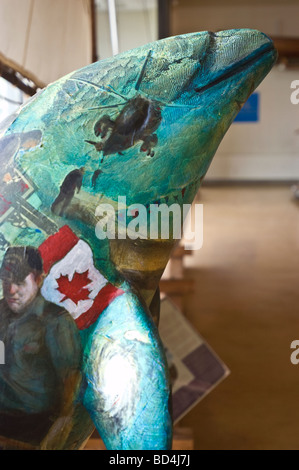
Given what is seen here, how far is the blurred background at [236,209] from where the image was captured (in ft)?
5.23

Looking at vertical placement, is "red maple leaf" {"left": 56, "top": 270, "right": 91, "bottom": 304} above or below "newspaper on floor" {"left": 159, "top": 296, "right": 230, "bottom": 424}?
above

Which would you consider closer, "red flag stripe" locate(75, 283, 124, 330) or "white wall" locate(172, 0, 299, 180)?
"red flag stripe" locate(75, 283, 124, 330)

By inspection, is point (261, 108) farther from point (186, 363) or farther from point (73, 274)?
point (73, 274)

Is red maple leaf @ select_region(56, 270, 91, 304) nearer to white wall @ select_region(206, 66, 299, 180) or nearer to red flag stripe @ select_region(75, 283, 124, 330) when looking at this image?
red flag stripe @ select_region(75, 283, 124, 330)

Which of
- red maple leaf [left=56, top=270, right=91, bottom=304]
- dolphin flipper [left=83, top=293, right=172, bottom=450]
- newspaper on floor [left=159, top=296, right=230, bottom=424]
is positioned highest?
red maple leaf [left=56, top=270, right=91, bottom=304]

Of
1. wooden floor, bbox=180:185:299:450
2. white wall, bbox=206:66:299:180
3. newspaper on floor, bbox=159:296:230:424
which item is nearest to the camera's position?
newspaper on floor, bbox=159:296:230:424

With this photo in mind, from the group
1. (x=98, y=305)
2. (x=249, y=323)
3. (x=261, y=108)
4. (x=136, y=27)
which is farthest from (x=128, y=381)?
(x=261, y=108)

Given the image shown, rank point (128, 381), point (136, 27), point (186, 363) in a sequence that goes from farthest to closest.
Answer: point (136, 27) < point (186, 363) < point (128, 381)

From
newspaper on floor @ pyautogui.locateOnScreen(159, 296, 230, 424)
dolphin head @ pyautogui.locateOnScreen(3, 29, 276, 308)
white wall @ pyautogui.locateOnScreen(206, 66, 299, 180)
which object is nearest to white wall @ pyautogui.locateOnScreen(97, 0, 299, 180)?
white wall @ pyautogui.locateOnScreen(206, 66, 299, 180)

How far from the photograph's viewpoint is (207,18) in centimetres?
731

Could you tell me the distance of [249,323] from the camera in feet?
9.22

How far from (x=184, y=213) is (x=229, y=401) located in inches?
61.0

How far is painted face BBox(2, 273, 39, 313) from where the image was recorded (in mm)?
680

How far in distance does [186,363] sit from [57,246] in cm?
127
